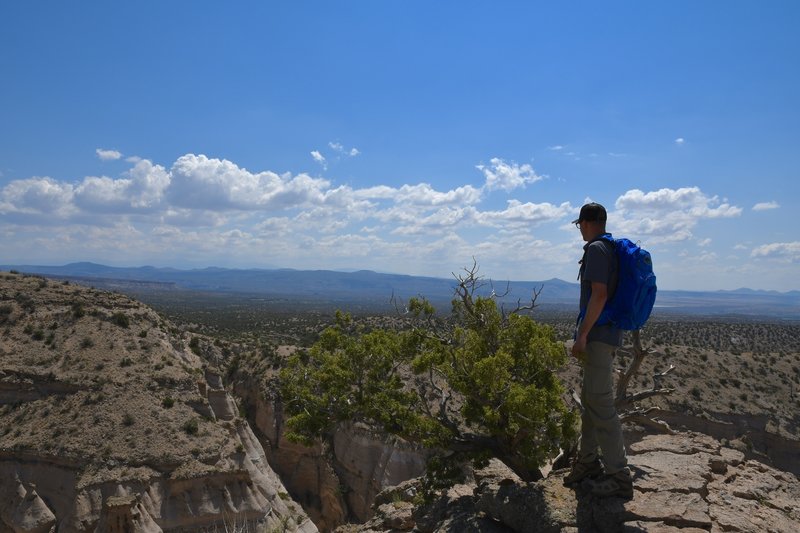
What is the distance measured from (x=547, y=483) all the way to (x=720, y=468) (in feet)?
12.7

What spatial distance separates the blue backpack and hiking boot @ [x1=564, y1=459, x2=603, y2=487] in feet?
7.52

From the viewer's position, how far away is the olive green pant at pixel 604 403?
7555 millimetres

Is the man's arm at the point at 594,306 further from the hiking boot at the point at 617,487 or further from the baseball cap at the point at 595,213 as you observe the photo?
the hiking boot at the point at 617,487

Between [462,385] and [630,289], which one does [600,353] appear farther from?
[462,385]

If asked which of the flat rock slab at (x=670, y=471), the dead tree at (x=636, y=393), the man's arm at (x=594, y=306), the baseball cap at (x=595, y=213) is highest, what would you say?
the baseball cap at (x=595, y=213)

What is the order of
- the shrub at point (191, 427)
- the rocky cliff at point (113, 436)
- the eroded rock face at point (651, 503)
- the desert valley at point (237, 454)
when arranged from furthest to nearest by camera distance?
the shrub at point (191, 427) < the rocky cliff at point (113, 436) < the desert valley at point (237, 454) < the eroded rock face at point (651, 503)

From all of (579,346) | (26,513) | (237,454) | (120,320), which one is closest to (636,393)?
(579,346)

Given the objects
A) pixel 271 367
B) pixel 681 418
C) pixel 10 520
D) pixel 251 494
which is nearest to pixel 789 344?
pixel 681 418

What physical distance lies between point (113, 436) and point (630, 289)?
25.3m

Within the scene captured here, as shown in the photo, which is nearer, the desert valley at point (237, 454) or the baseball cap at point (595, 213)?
the baseball cap at point (595, 213)

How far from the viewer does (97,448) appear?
2483cm

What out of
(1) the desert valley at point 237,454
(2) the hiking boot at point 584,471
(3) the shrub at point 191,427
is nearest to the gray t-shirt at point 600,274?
(2) the hiking boot at point 584,471

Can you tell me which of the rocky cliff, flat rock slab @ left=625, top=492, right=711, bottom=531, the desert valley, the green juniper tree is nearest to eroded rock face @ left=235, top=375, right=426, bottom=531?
the desert valley

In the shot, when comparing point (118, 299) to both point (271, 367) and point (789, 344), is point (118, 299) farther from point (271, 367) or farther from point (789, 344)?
point (789, 344)
